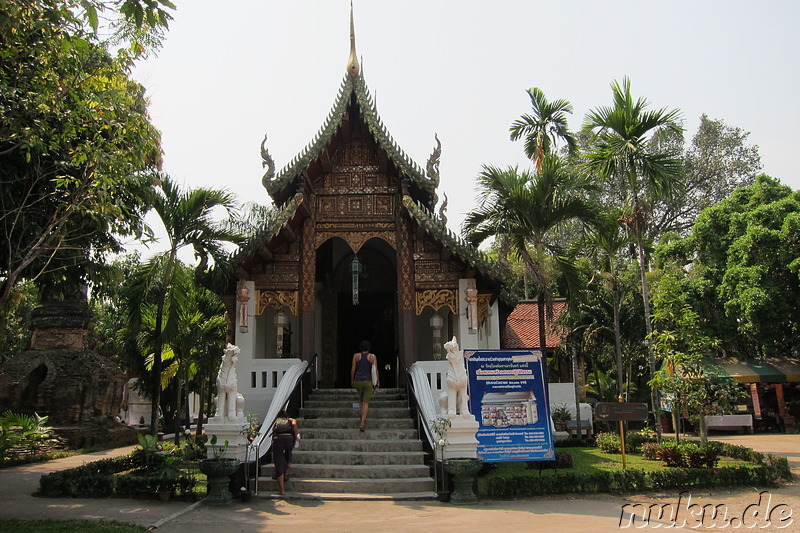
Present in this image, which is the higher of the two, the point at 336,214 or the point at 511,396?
the point at 336,214

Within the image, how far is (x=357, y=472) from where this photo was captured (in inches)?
376

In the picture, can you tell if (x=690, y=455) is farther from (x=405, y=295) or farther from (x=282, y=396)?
(x=282, y=396)

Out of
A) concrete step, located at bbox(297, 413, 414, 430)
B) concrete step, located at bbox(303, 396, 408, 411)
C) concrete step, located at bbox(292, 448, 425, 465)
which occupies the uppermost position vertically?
concrete step, located at bbox(303, 396, 408, 411)

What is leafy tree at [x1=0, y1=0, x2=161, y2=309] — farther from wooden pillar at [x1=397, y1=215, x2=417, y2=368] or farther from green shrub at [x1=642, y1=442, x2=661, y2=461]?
green shrub at [x1=642, y1=442, x2=661, y2=461]

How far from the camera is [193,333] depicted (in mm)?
17062

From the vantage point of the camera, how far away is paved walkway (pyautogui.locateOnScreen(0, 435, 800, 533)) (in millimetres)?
7301

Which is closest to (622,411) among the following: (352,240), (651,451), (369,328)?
(651,451)

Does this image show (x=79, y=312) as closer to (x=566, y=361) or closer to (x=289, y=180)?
(x=289, y=180)

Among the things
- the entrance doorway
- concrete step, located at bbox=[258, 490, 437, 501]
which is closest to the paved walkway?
concrete step, located at bbox=[258, 490, 437, 501]

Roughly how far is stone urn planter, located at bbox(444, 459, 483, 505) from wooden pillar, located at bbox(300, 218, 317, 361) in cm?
473

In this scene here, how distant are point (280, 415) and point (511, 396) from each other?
3.71m

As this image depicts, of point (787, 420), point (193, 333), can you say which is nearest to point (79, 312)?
point (193, 333)

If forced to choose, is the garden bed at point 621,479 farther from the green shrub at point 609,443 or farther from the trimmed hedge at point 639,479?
the green shrub at point 609,443

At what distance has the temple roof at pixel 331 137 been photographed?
507 inches
